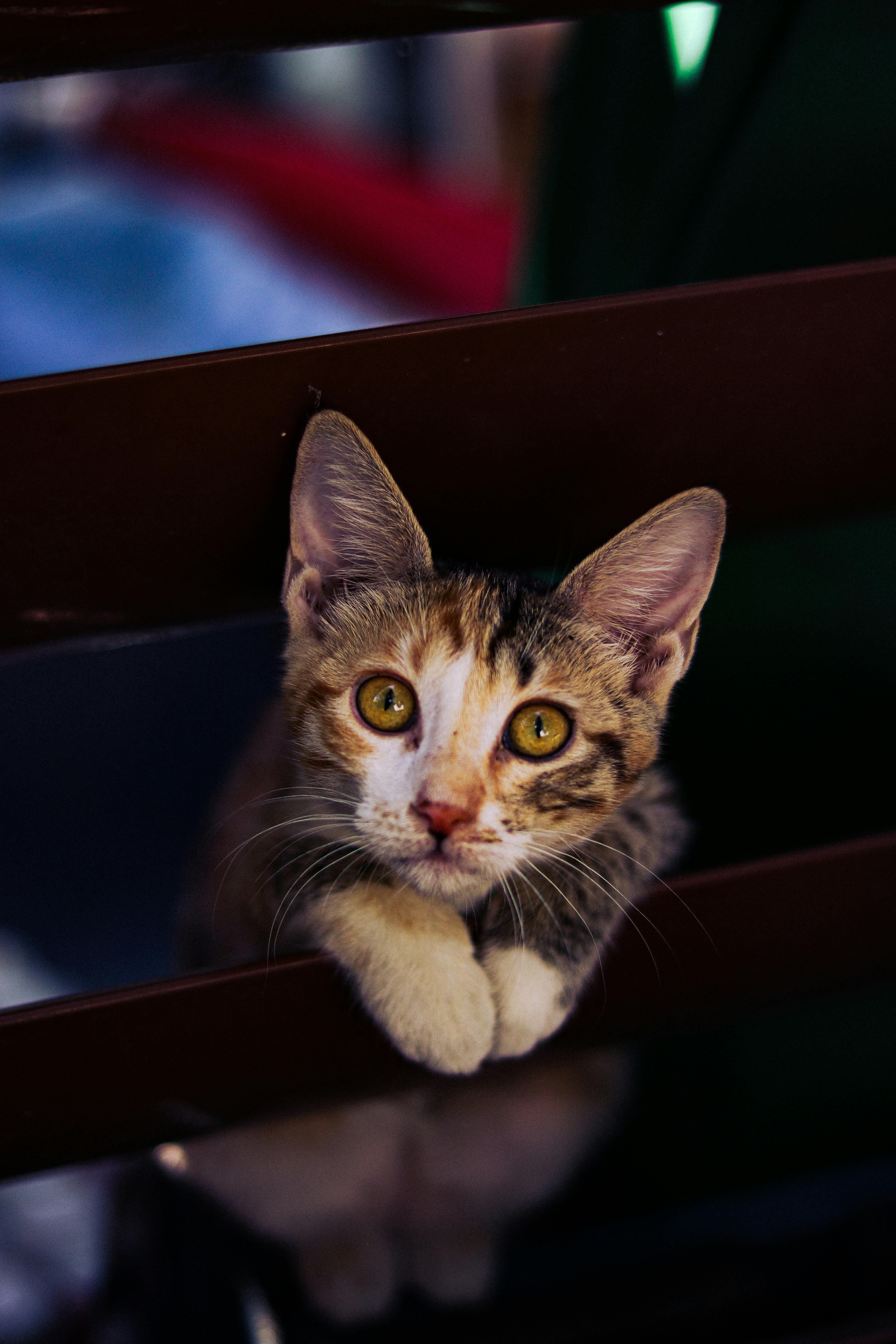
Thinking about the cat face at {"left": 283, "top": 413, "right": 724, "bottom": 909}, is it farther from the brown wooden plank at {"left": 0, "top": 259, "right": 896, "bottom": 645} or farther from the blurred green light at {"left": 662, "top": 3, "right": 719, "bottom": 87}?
the blurred green light at {"left": 662, "top": 3, "right": 719, "bottom": 87}

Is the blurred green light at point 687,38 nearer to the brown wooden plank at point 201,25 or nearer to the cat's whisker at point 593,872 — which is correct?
the brown wooden plank at point 201,25

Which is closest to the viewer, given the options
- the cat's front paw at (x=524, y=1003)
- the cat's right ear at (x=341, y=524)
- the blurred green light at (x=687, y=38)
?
the cat's right ear at (x=341, y=524)

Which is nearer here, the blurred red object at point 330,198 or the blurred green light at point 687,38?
the blurred green light at point 687,38

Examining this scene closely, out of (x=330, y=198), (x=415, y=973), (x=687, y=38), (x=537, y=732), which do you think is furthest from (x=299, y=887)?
(x=330, y=198)

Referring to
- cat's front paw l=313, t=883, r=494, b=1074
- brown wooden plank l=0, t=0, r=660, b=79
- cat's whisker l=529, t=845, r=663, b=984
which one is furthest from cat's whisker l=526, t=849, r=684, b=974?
brown wooden plank l=0, t=0, r=660, b=79

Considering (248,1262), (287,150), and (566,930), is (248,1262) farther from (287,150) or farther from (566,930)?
(287,150)

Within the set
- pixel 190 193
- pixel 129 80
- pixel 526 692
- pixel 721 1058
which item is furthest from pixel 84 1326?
pixel 190 193

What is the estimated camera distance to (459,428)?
667 millimetres

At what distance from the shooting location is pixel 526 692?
84 centimetres

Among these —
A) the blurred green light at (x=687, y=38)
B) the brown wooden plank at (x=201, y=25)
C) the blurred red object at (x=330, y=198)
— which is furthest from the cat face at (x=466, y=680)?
the blurred red object at (x=330, y=198)

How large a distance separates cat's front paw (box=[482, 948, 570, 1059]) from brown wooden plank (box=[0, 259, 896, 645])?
1.20 ft

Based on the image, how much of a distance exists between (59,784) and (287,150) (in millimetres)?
1772

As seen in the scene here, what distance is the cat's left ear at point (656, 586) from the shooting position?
76 centimetres

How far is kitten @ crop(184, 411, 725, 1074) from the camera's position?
2.50 feet
